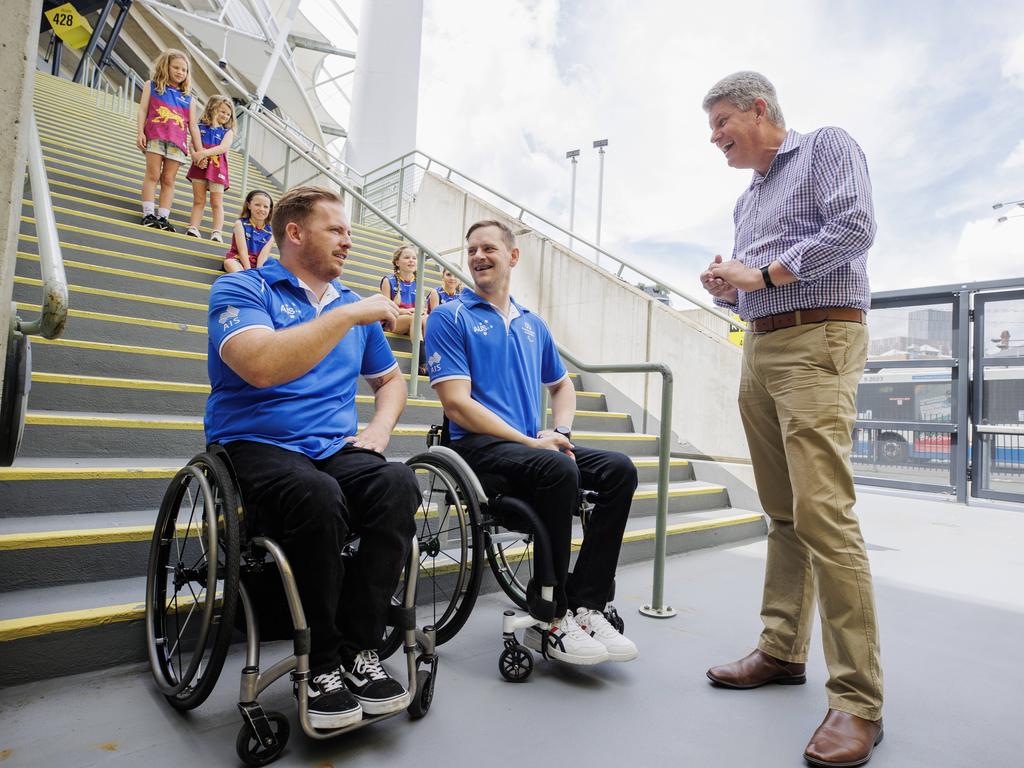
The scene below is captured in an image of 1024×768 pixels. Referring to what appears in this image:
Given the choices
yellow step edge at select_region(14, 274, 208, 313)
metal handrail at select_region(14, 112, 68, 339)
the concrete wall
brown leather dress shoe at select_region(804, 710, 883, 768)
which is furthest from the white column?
brown leather dress shoe at select_region(804, 710, 883, 768)

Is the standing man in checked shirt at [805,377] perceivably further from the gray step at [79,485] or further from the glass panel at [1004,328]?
the glass panel at [1004,328]

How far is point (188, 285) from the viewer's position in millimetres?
3648

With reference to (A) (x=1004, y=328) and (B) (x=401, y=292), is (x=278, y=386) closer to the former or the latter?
(B) (x=401, y=292)

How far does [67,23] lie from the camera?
11531mm

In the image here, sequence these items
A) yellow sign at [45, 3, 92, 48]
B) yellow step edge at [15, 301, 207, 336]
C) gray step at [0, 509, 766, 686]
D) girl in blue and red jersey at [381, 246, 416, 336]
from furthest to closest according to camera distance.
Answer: yellow sign at [45, 3, 92, 48] → girl in blue and red jersey at [381, 246, 416, 336] → yellow step edge at [15, 301, 207, 336] → gray step at [0, 509, 766, 686]

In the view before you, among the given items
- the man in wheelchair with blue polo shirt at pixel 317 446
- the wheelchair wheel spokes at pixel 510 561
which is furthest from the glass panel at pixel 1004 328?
the man in wheelchair with blue polo shirt at pixel 317 446

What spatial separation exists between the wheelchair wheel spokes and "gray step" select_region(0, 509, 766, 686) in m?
1.00

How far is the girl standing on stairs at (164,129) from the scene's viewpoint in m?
4.24

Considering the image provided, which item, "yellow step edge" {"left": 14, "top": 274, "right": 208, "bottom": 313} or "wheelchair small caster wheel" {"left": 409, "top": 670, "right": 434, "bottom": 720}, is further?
"yellow step edge" {"left": 14, "top": 274, "right": 208, "bottom": 313}

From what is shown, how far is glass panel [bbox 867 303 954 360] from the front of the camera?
550 centimetres

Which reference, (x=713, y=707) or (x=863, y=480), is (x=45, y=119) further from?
(x=863, y=480)

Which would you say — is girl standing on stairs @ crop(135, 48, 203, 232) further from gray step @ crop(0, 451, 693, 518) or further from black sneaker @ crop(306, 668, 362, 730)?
black sneaker @ crop(306, 668, 362, 730)

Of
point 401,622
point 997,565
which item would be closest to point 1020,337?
point 997,565

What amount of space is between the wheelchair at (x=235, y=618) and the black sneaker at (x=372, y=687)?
1.1 inches
